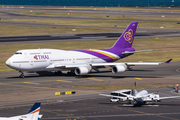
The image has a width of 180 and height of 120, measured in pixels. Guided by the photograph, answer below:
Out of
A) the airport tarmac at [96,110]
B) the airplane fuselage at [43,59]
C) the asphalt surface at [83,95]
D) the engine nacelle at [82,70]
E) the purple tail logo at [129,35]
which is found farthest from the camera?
the purple tail logo at [129,35]

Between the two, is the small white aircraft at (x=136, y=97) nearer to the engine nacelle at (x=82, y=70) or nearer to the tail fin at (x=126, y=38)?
the engine nacelle at (x=82, y=70)

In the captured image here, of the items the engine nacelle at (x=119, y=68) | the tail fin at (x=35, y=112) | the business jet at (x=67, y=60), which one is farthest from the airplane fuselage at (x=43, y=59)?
the tail fin at (x=35, y=112)

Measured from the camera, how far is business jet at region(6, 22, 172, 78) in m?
63.5

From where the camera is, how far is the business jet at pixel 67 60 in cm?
6353

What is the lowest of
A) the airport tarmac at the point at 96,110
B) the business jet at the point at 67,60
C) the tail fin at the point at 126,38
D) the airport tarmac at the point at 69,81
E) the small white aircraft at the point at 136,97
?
the airport tarmac at the point at 96,110

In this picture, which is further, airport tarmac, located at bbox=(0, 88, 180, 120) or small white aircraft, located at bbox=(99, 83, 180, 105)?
small white aircraft, located at bbox=(99, 83, 180, 105)

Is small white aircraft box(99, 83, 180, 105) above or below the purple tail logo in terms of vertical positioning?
below

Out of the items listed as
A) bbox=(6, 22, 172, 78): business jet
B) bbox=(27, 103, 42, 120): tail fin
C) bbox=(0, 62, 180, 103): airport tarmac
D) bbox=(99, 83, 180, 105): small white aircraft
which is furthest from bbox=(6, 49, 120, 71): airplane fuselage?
bbox=(27, 103, 42, 120): tail fin

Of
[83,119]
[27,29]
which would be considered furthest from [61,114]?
[27,29]

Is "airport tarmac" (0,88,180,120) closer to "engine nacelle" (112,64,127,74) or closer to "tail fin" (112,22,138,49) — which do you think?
"engine nacelle" (112,64,127,74)

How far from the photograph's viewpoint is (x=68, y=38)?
129 m

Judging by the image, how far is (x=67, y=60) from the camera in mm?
67938

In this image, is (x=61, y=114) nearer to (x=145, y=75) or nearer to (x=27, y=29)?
(x=145, y=75)

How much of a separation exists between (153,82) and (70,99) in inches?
720
